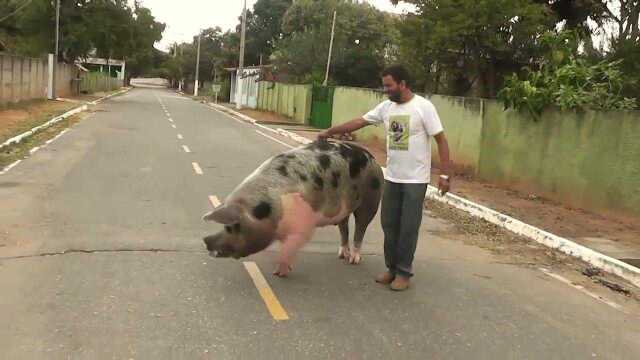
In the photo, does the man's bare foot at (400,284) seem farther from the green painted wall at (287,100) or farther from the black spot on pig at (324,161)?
the green painted wall at (287,100)

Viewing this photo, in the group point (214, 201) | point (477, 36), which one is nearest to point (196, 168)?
point (214, 201)

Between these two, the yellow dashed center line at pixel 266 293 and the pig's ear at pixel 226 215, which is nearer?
the yellow dashed center line at pixel 266 293

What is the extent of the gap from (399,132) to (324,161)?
Answer: 74cm

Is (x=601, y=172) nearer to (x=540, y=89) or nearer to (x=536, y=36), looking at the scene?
(x=540, y=89)

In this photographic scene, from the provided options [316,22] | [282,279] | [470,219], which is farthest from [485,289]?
[316,22]

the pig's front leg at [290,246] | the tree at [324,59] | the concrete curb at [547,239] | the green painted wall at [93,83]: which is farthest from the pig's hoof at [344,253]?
the green painted wall at [93,83]

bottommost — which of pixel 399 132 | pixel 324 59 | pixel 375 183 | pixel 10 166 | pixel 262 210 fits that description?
pixel 10 166

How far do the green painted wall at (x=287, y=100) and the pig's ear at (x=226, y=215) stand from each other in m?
26.7

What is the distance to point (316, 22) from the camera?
62.1 meters

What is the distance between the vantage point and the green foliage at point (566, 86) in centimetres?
1188

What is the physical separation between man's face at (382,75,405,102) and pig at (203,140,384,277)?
0.83m

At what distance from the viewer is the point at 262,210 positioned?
221 inches

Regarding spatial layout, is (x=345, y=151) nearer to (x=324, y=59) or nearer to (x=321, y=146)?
(x=321, y=146)

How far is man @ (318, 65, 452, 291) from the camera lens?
5855mm
